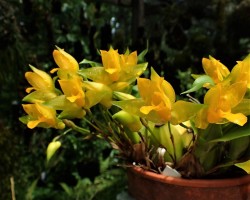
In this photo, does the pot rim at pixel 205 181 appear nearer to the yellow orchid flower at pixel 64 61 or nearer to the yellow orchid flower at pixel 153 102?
the yellow orchid flower at pixel 153 102

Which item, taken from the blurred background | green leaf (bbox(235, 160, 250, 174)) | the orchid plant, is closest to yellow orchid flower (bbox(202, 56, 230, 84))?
the orchid plant

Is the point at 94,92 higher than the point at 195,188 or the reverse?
higher

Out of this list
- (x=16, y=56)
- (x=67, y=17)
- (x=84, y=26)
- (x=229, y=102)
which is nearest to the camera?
(x=229, y=102)

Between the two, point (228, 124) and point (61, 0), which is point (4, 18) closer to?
point (61, 0)

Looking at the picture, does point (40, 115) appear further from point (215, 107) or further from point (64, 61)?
point (215, 107)

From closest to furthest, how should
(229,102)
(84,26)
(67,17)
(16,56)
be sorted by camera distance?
(229,102) → (16,56) → (84,26) → (67,17)

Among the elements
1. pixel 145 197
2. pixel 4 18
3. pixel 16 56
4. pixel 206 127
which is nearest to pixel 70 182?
pixel 16 56

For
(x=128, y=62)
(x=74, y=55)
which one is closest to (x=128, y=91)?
(x=128, y=62)
